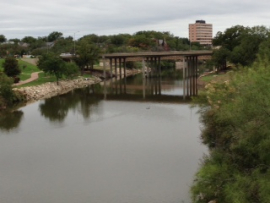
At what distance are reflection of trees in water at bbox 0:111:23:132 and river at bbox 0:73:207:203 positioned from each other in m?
0.09

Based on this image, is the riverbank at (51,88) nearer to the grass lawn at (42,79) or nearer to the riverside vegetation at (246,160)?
the grass lawn at (42,79)

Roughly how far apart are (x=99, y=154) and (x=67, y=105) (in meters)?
22.1

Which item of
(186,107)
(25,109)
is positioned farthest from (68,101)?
(186,107)

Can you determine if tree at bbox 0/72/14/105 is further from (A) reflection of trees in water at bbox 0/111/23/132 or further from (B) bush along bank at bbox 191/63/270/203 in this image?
(B) bush along bank at bbox 191/63/270/203

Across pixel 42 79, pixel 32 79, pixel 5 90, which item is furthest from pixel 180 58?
pixel 5 90

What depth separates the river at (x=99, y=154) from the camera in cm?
2030

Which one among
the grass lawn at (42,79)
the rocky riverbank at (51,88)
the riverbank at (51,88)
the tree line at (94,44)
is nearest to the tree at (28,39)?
the tree line at (94,44)

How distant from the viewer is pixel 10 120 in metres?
38.2

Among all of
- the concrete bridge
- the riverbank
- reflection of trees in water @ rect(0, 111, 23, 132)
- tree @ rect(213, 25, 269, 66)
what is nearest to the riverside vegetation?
reflection of trees in water @ rect(0, 111, 23, 132)

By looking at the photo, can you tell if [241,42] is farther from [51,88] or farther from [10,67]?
[10,67]

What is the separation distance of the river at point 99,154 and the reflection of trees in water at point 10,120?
0.09m

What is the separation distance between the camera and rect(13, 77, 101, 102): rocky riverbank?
173 ft

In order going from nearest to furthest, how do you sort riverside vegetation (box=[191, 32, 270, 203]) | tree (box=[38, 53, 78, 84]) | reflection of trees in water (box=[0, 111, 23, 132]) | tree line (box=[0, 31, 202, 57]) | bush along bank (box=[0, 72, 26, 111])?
riverside vegetation (box=[191, 32, 270, 203]) → reflection of trees in water (box=[0, 111, 23, 132]) → bush along bank (box=[0, 72, 26, 111]) → tree (box=[38, 53, 78, 84]) → tree line (box=[0, 31, 202, 57])

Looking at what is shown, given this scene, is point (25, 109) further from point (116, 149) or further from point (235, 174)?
point (235, 174)
